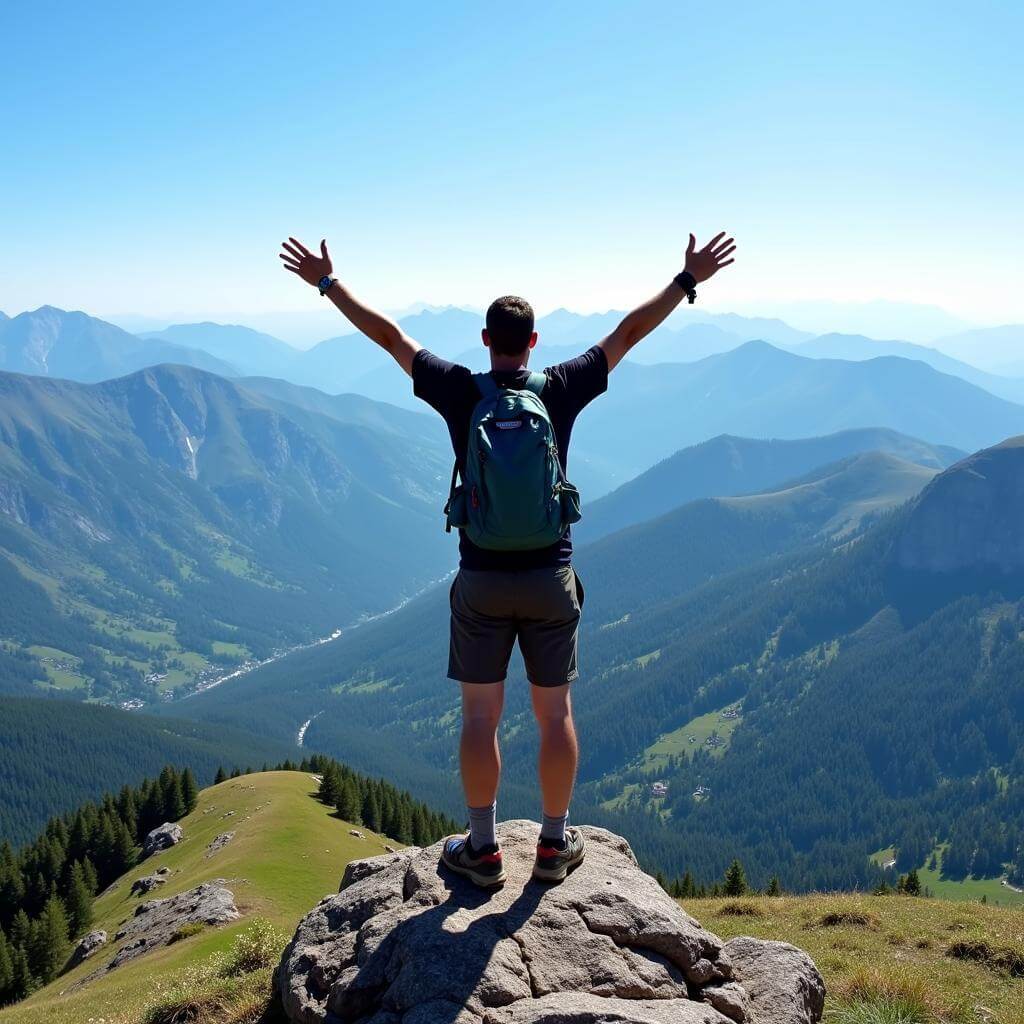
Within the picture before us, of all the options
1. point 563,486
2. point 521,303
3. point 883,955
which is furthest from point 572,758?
point 883,955

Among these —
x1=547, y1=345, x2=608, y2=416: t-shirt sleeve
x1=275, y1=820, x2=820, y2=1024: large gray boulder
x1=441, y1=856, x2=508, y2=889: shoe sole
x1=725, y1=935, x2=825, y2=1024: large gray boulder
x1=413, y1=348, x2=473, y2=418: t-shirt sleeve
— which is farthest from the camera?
x1=441, y1=856, x2=508, y2=889: shoe sole

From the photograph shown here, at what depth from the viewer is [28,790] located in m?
199

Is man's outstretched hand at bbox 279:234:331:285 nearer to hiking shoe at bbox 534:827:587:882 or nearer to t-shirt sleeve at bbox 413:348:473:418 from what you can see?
t-shirt sleeve at bbox 413:348:473:418

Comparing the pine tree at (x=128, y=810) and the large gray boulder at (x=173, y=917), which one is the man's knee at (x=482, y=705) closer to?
the large gray boulder at (x=173, y=917)

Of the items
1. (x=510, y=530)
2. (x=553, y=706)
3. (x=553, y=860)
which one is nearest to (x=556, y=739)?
(x=553, y=706)

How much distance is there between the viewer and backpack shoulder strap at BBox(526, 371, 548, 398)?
31.8 feet

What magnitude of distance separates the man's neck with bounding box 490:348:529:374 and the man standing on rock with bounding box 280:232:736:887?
0.02m

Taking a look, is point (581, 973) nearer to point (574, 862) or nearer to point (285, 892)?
point (574, 862)

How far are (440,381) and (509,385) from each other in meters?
0.83

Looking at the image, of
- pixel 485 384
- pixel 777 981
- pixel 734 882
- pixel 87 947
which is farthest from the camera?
pixel 87 947

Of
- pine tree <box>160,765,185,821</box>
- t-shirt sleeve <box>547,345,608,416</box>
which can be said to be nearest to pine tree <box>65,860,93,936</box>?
pine tree <box>160,765,185,821</box>

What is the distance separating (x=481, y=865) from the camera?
10867mm

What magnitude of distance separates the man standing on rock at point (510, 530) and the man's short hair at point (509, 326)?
0.5 inches

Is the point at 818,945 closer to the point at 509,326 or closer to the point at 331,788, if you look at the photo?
the point at 509,326
